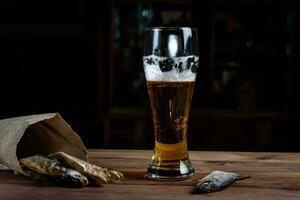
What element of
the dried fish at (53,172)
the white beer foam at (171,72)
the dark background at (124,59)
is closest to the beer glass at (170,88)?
the white beer foam at (171,72)

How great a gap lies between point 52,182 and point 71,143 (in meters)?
0.13

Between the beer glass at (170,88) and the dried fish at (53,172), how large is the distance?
11 centimetres

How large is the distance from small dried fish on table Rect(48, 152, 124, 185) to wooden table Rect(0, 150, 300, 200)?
0.04ft

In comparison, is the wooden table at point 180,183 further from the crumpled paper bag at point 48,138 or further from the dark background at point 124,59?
the dark background at point 124,59

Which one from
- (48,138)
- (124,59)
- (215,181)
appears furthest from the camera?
(124,59)

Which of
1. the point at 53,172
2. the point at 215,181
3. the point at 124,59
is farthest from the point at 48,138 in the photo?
the point at 124,59

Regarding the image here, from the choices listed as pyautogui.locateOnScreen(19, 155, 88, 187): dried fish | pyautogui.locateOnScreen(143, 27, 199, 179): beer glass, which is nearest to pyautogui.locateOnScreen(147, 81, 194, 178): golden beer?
pyautogui.locateOnScreen(143, 27, 199, 179): beer glass

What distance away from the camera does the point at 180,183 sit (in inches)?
29.1

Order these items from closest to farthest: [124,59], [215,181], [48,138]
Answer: [215,181], [48,138], [124,59]

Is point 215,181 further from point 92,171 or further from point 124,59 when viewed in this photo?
point 124,59

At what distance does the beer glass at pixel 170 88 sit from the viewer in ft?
2.53

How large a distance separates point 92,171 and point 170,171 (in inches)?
4.5

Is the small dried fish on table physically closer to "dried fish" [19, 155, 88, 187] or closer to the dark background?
"dried fish" [19, 155, 88, 187]

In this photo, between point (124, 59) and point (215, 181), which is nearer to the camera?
point (215, 181)
